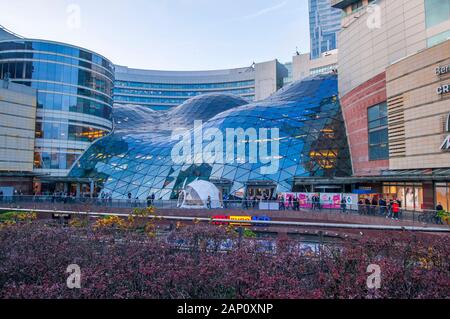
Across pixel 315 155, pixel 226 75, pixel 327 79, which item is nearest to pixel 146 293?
pixel 315 155

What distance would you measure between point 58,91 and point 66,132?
6.24 metres

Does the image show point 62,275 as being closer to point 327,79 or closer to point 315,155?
point 315,155

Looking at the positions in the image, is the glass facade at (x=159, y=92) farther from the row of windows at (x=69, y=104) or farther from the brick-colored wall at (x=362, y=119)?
the brick-colored wall at (x=362, y=119)

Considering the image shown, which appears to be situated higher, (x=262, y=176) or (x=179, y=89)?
(x=179, y=89)

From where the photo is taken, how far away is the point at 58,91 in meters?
47.2

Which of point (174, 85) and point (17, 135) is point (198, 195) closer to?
point (17, 135)

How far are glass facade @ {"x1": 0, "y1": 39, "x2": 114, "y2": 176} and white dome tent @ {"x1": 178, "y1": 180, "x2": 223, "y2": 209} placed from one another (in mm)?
27453

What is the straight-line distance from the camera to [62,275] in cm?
700

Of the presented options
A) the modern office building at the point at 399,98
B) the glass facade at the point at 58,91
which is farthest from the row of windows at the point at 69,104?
the modern office building at the point at 399,98

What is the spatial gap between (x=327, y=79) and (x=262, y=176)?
800 inches

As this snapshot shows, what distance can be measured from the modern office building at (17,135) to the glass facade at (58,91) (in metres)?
1.44

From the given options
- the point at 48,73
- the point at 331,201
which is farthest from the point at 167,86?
the point at 331,201

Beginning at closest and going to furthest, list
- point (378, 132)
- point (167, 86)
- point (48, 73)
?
point (378, 132), point (48, 73), point (167, 86)

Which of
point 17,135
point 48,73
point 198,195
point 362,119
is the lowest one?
point 198,195
